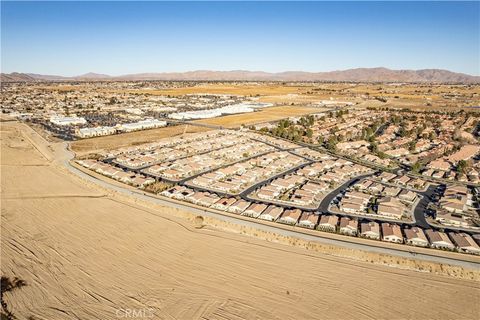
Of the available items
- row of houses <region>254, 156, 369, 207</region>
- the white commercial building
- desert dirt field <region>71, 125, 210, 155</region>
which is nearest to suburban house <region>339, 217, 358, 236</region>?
row of houses <region>254, 156, 369, 207</region>

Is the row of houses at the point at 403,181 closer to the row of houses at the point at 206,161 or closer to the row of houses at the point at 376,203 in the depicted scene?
the row of houses at the point at 376,203

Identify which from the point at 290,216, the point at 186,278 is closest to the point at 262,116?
the point at 290,216

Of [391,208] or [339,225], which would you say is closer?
[339,225]

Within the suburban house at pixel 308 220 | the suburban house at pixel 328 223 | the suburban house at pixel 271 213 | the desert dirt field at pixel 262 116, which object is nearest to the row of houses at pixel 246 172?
the suburban house at pixel 271 213

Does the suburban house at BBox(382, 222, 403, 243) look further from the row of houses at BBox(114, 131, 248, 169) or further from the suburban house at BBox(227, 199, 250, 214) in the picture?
the row of houses at BBox(114, 131, 248, 169)

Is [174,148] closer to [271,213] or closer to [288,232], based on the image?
[271,213]

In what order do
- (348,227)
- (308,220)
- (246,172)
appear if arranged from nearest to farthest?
(348,227)
(308,220)
(246,172)
